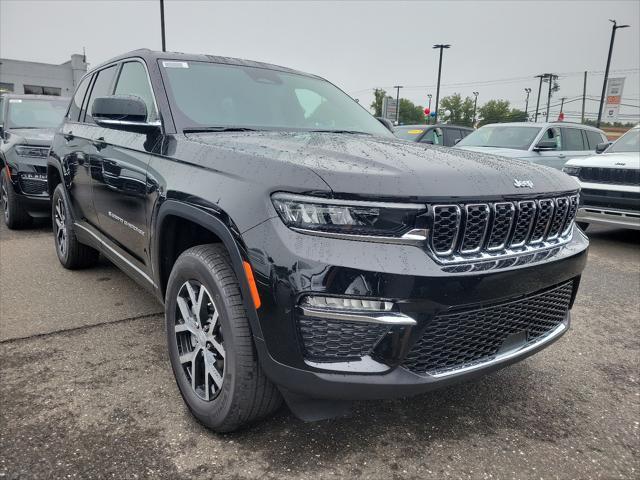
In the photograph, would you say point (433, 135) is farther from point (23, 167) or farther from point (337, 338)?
point (337, 338)

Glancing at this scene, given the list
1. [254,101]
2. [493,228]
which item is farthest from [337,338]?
[254,101]

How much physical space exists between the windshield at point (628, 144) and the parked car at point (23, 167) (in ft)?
25.8

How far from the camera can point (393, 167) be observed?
73.2 inches

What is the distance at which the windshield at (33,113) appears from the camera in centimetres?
703

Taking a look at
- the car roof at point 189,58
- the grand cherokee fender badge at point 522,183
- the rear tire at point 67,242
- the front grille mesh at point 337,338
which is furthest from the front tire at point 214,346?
the rear tire at point 67,242

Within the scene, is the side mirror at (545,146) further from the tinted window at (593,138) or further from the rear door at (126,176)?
the rear door at (126,176)

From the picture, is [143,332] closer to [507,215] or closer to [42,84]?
[507,215]

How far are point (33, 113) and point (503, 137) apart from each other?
798 centimetres

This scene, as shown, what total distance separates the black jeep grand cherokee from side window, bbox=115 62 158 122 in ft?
0.09

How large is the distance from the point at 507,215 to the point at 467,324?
1.52ft

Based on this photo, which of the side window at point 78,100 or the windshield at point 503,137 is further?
the windshield at point 503,137

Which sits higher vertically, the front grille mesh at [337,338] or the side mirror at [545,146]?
the side mirror at [545,146]

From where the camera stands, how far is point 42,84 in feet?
124

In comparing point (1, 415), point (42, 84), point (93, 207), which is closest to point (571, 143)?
point (93, 207)
